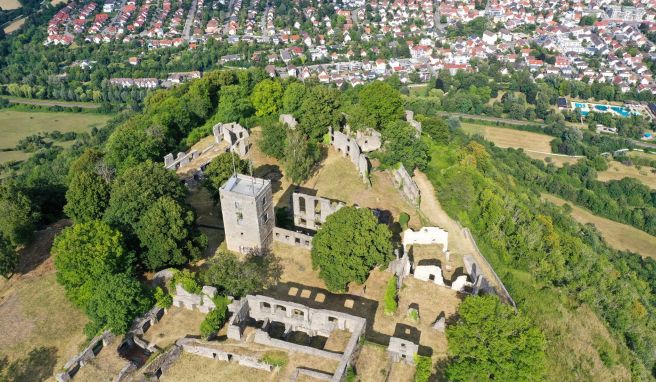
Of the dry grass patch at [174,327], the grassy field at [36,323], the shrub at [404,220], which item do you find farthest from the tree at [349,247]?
the grassy field at [36,323]

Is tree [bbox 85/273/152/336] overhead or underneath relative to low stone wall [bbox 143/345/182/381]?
overhead

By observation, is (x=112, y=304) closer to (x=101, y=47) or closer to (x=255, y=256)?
(x=255, y=256)

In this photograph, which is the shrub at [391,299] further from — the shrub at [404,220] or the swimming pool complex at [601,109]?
the swimming pool complex at [601,109]

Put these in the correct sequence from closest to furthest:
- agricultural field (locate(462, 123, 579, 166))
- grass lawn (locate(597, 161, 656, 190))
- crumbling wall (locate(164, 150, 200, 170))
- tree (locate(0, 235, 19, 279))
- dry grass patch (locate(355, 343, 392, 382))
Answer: dry grass patch (locate(355, 343, 392, 382)), tree (locate(0, 235, 19, 279)), crumbling wall (locate(164, 150, 200, 170)), grass lawn (locate(597, 161, 656, 190)), agricultural field (locate(462, 123, 579, 166))

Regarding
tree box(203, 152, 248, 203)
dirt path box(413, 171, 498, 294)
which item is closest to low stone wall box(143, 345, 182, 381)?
tree box(203, 152, 248, 203)

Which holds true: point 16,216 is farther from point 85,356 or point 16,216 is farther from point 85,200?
point 85,356

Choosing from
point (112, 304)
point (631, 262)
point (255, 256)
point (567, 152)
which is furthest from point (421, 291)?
point (567, 152)

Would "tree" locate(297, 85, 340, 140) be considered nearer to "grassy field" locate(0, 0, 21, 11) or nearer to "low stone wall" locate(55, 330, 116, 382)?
"low stone wall" locate(55, 330, 116, 382)
